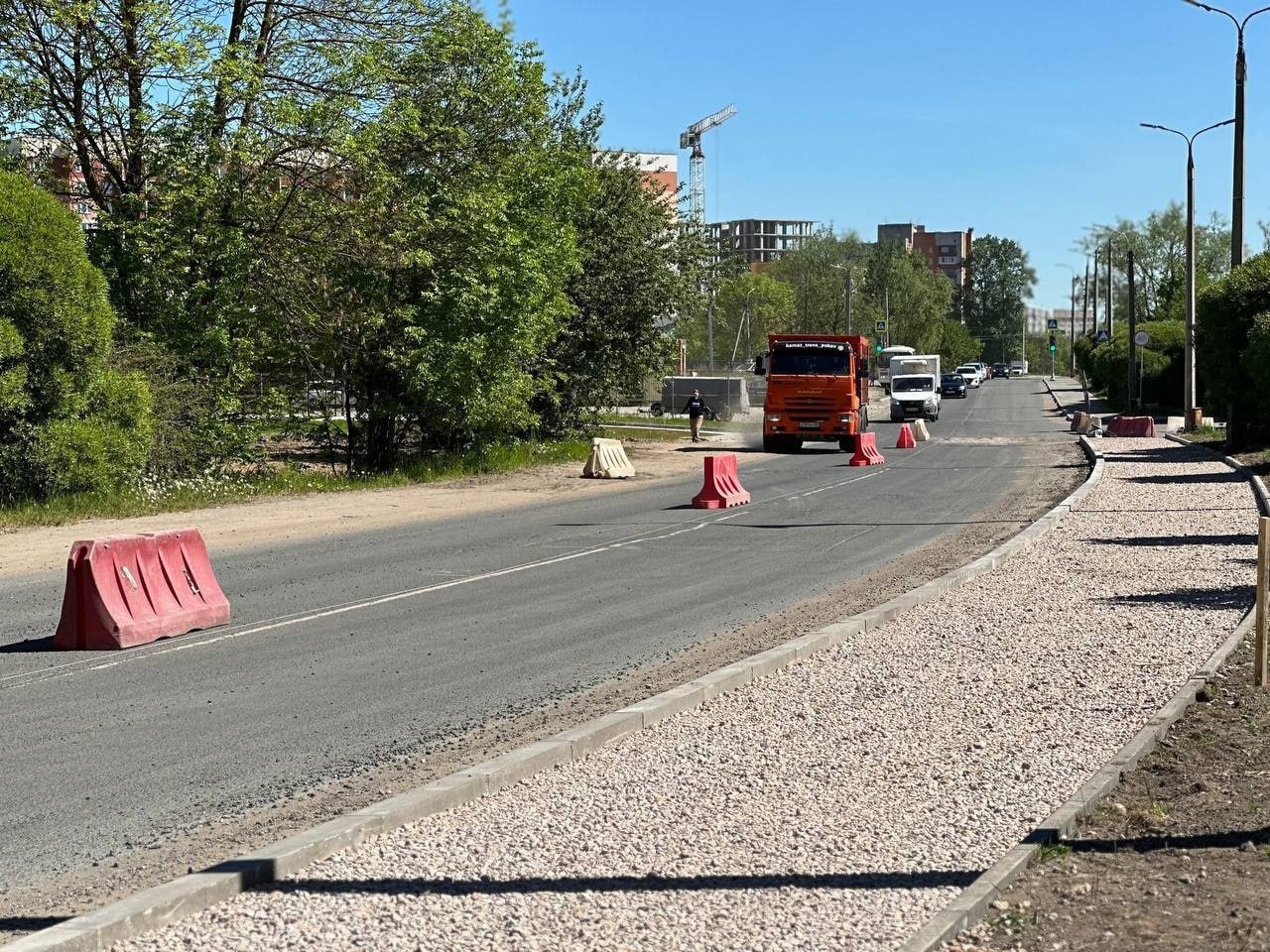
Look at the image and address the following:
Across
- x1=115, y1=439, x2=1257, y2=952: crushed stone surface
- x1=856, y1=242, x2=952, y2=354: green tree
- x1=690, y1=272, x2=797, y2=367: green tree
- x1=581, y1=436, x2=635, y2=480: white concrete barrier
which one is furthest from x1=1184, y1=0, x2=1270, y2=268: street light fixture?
x1=856, y1=242, x2=952, y2=354: green tree

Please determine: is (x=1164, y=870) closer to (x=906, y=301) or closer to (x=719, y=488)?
(x=719, y=488)

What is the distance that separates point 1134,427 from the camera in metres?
44.1

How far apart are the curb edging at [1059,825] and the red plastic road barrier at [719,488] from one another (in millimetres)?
14420

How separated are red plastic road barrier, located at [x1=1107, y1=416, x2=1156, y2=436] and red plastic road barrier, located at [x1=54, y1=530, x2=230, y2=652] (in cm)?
3590

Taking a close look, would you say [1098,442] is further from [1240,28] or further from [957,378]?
[957,378]

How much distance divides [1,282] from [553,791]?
1726cm

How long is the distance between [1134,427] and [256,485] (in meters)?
27.8

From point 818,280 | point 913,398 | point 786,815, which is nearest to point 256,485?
point 786,815

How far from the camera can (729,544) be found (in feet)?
61.3

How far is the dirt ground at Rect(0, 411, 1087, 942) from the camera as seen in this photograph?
5754mm

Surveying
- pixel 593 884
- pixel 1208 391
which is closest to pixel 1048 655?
pixel 593 884

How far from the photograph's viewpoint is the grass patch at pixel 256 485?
21375 millimetres

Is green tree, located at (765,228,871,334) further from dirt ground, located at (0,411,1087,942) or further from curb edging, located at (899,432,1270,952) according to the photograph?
curb edging, located at (899,432,1270,952)

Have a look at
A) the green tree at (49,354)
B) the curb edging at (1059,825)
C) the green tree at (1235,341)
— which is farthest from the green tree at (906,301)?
the curb edging at (1059,825)
